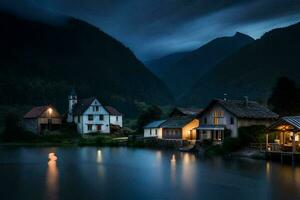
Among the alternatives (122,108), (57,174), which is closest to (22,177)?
(57,174)

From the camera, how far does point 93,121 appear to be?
339 feet

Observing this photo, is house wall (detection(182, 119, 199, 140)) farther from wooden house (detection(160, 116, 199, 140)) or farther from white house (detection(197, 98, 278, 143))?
white house (detection(197, 98, 278, 143))

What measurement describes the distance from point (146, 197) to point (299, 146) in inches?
1103

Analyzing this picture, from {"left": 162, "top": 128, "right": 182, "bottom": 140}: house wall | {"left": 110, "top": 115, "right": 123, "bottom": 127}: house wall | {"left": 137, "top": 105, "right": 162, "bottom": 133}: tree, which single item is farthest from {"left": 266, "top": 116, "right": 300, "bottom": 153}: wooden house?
{"left": 110, "top": 115, "right": 123, "bottom": 127}: house wall

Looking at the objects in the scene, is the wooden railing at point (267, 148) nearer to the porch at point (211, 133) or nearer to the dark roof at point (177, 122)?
the porch at point (211, 133)

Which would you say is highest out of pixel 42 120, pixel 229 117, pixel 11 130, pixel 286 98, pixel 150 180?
pixel 286 98

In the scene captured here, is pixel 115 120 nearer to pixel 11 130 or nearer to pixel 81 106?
pixel 81 106

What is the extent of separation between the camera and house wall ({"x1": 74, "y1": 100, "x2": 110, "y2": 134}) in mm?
102062

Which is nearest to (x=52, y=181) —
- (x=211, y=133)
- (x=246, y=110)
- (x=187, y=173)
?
(x=187, y=173)

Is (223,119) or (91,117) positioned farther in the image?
(91,117)

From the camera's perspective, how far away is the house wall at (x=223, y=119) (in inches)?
2667

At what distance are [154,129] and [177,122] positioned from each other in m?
7.64

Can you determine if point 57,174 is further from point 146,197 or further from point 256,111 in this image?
point 256,111

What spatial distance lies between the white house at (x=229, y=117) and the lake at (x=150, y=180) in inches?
625
